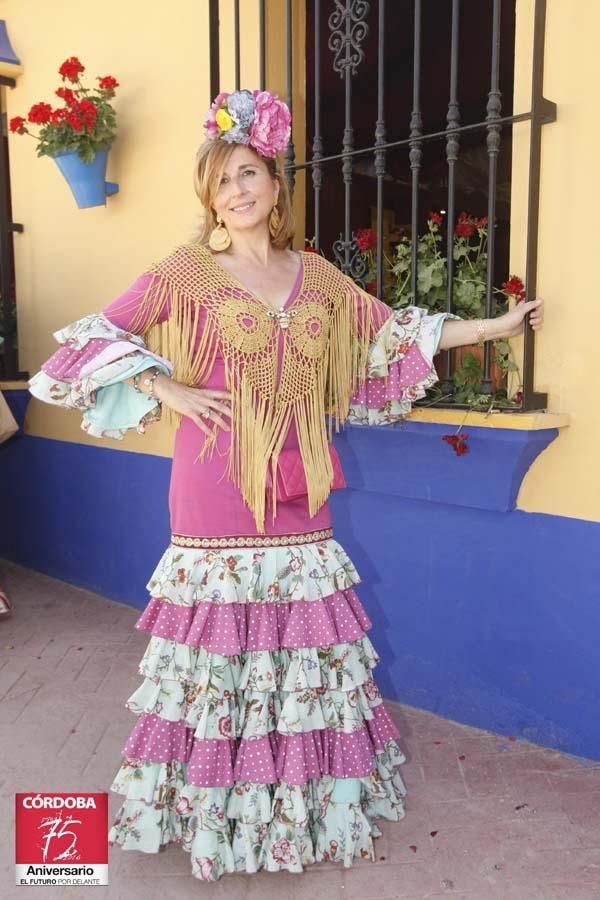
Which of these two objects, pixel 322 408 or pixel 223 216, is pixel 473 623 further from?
pixel 223 216

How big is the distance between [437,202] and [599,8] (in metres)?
3.14

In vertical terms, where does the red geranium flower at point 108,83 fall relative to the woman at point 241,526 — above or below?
above

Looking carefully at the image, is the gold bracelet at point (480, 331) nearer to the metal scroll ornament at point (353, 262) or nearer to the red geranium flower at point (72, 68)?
the metal scroll ornament at point (353, 262)

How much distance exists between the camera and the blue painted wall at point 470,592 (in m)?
2.74

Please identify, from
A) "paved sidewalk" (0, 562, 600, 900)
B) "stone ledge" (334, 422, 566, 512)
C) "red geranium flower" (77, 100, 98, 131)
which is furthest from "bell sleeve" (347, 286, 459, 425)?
"red geranium flower" (77, 100, 98, 131)

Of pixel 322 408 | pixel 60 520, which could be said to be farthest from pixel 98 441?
pixel 322 408

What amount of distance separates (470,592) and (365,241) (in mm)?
1344

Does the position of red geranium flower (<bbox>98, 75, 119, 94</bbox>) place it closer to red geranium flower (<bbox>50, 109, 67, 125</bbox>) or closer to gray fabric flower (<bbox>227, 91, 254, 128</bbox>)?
red geranium flower (<bbox>50, 109, 67, 125</bbox>)

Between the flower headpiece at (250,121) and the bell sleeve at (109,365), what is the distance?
1.38 ft

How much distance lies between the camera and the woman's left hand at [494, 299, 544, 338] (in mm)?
2429

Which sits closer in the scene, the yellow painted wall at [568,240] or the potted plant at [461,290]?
the yellow painted wall at [568,240]

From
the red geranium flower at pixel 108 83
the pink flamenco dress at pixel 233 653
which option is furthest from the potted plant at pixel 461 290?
the red geranium flower at pixel 108 83

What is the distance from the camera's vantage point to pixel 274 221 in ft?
7.57

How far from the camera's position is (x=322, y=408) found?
2289 mm
